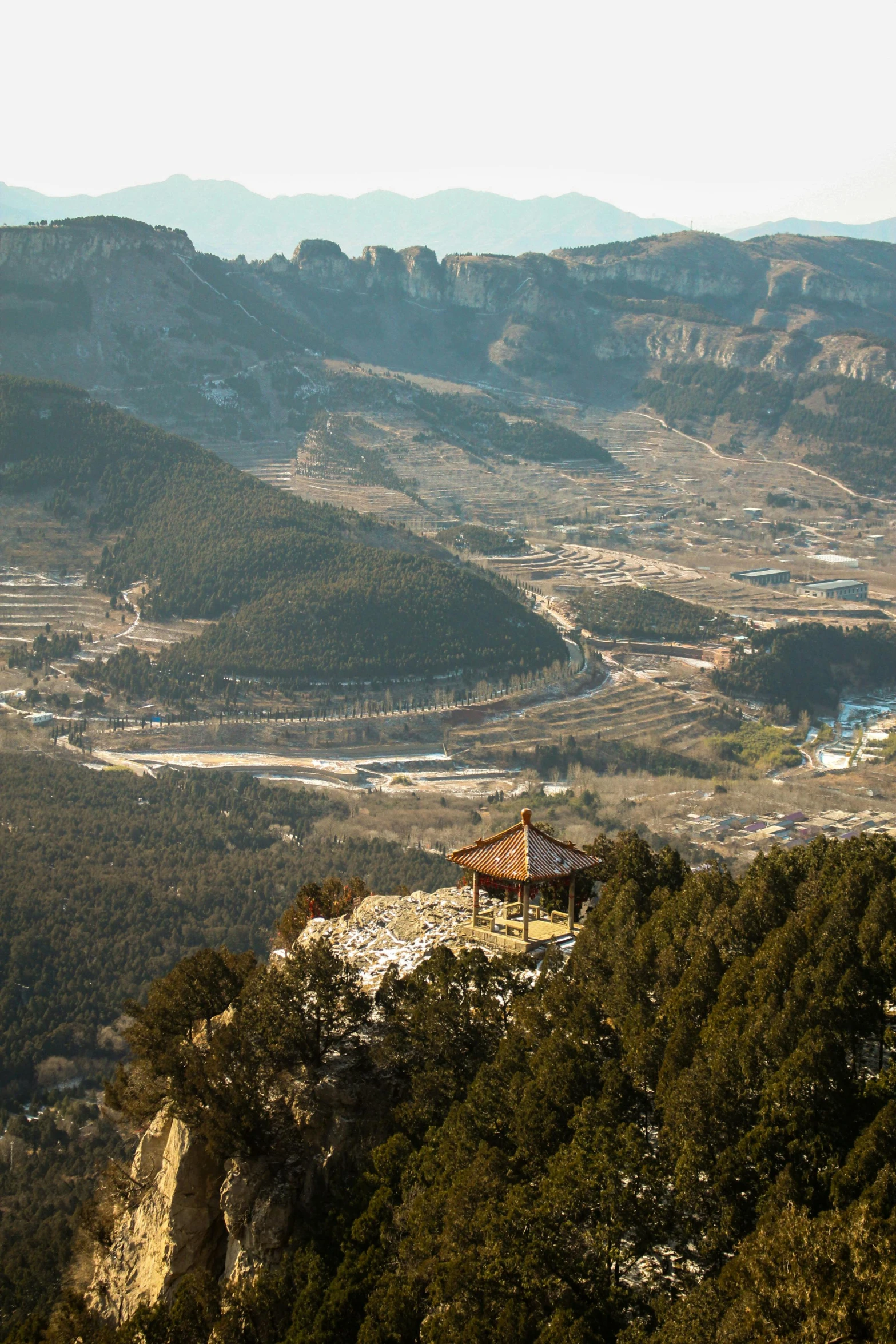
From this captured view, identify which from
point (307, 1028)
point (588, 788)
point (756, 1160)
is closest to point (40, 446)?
point (588, 788)

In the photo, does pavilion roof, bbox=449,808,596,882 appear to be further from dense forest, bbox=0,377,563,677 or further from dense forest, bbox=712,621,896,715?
dense forest, bbox=712,621,896,715

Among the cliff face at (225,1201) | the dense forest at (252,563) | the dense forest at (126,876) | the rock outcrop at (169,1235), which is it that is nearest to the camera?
the cliff face at (225,1201)

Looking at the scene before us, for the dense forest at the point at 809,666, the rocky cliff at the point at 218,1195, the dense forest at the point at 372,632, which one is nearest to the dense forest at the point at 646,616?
the dense forest at the point at 809,666

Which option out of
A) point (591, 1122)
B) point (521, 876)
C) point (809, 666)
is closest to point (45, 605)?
point (809, 666)

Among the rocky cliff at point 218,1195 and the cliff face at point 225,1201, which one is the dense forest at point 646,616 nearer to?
the rocky cliff at point 218,1195

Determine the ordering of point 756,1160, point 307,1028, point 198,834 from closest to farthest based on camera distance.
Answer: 1. point 756,1160
2. point 307,1028
3. point 198,834

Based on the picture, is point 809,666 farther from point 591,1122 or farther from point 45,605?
point 591,1122

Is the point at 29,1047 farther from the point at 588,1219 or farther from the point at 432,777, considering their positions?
the point at 432,777
